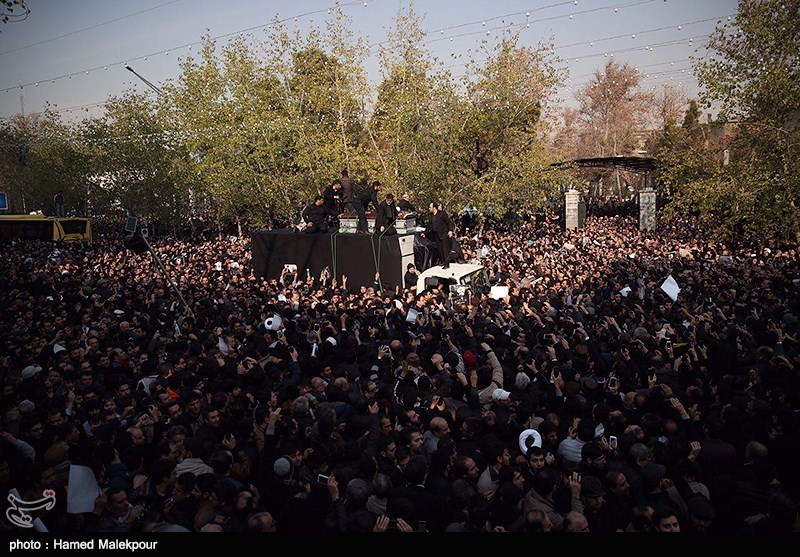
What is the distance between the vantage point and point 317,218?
59.0ft

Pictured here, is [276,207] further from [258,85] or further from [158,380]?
[158,380]

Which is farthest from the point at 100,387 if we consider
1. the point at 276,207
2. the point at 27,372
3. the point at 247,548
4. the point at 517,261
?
the point at 276,207

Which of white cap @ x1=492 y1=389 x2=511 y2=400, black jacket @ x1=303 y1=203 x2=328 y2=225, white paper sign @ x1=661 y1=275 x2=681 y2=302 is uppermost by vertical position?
black jacket @ x1=303 y1=203 x2=328 y2=225

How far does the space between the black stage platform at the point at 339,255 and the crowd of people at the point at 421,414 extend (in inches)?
143

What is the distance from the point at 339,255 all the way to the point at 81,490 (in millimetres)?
12681

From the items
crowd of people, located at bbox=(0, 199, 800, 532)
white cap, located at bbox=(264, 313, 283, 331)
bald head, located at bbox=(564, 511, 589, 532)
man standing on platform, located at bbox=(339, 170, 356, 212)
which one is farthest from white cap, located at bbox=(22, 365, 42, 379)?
man standing on platform, located at bbox=(339, 170, 356, 212)

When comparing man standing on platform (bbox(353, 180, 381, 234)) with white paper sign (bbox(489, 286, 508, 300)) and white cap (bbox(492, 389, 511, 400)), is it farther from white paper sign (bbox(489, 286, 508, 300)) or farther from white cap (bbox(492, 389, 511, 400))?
white cap (bbox(492, 389, 511, 400))

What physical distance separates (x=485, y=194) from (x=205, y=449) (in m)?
22.3

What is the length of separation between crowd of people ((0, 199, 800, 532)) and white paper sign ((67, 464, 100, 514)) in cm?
12

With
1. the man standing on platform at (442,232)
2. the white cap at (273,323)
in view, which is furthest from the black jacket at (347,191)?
the white cap at (273,323)

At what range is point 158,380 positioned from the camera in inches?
290

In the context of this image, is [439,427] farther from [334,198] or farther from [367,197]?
[334,198]

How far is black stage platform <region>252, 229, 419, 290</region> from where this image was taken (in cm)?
1622

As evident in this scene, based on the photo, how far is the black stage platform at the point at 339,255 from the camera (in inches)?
639
